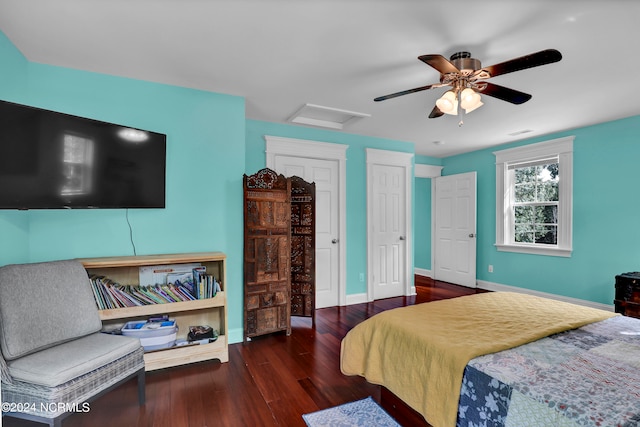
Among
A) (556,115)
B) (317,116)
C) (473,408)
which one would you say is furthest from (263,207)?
(556,115)

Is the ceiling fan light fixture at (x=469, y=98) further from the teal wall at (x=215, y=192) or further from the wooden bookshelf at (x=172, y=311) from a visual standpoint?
the wooden bookshelf at (x=172, y=311)

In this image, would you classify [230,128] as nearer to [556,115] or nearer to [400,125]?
[400,125]

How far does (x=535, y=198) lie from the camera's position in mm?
4660

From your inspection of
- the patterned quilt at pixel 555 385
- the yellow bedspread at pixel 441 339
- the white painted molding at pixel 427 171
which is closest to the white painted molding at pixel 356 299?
the yellow bedspread at pixel 441 339

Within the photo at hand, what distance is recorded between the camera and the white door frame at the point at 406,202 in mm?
4500

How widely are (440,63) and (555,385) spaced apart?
172 centimetres

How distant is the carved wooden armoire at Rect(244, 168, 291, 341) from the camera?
3047mm

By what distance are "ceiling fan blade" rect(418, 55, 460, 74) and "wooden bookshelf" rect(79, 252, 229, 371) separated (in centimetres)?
209

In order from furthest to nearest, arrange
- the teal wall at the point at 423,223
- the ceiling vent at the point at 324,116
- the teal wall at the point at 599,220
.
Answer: the teal wall at the point at 423,223, the teal wall at the point at 599,220, the ceiling vent at the point at 324,116

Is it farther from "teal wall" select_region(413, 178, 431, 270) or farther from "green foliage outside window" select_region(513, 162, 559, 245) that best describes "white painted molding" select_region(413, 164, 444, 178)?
"green foliage outside window" select_region(513, 162, 559, 245)

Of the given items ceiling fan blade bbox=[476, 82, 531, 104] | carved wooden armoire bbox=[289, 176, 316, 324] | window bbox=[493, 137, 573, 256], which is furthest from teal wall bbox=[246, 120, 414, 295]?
ceiling fan blade bbox=[476, 82, 531, 104]

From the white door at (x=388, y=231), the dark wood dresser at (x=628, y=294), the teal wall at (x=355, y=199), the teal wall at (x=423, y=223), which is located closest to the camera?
the dark wood dresser at (x=628, y=294)

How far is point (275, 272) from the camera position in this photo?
3.19m

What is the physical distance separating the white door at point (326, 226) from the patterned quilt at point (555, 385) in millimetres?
2775
